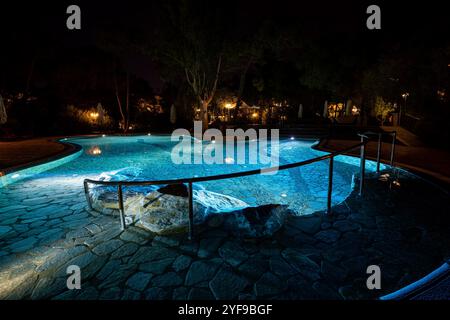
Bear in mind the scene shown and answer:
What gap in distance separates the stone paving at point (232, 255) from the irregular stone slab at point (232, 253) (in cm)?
1

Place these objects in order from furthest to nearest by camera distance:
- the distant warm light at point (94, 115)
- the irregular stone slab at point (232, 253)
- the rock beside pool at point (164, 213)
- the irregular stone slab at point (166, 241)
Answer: the distant warm light at point (94, 115) → the rock beside pool at point (164, 213) → the irregular stone slab at point (166, 241) → the irregular stone slab at point (232, 253)

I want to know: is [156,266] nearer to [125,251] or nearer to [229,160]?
[125,251]

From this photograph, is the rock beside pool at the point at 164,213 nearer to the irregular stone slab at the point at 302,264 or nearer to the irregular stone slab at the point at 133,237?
the irregular stone slab at the point at 133,237

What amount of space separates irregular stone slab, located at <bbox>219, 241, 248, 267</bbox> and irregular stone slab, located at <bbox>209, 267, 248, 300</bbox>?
0.55ft

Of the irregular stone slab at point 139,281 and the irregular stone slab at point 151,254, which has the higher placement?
the irregular stone slab at point 151,254

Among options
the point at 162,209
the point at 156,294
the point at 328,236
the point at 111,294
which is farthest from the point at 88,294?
the point at 328,236

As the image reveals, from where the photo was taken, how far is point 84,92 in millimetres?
25297

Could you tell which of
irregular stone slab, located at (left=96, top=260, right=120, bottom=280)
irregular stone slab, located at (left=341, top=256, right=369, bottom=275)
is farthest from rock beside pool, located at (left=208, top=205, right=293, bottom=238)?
irregular stone slab, located at (left=96, top=260, right=120, bottom=280)

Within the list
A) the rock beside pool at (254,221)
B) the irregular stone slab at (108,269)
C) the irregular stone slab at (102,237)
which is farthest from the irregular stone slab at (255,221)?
the irregular stone slab at (102,237)

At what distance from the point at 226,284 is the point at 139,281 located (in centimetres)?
93

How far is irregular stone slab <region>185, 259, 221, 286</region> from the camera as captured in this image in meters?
2.58

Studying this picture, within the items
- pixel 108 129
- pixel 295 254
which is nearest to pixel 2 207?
pixel 295 254

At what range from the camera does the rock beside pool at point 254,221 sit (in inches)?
134

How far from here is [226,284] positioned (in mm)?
2494
